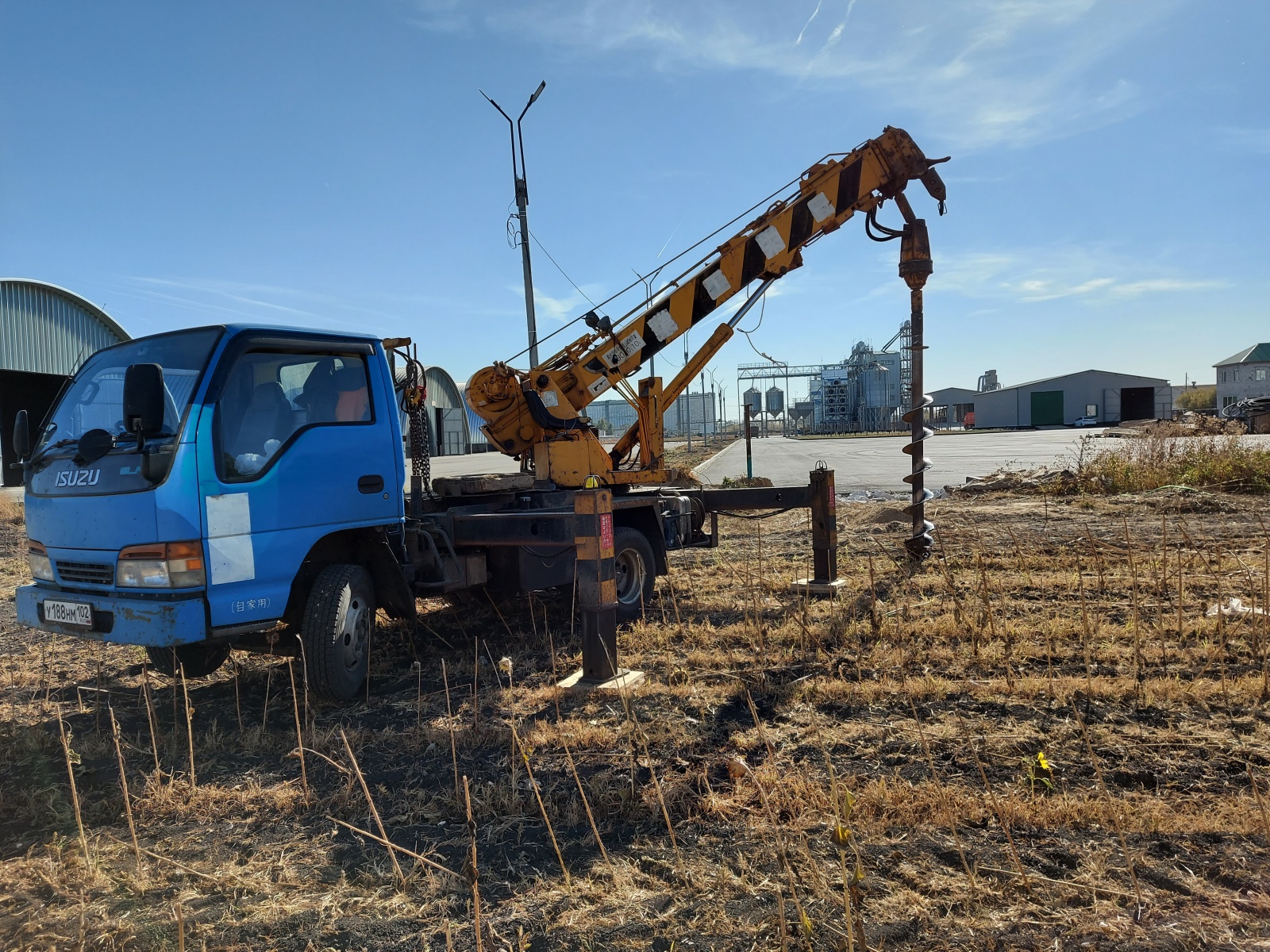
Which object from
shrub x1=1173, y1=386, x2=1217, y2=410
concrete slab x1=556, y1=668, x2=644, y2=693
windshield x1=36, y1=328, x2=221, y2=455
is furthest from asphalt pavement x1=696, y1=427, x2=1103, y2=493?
shrub x1=1173, y1=386, x2=1217, y2=410

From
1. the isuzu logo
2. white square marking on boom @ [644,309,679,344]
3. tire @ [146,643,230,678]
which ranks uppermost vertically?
white square marking on boom @ [644,309,679,344]

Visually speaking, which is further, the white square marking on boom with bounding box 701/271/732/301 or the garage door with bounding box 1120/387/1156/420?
the garage door with bounding box 1120/387/1156/420

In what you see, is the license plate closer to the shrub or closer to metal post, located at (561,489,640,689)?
metal post, located at (561,489,640,689)

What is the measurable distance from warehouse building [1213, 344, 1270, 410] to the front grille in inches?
3048

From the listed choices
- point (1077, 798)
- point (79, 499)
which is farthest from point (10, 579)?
point (1077, 798)

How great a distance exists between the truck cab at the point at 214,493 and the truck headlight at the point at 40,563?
1cm

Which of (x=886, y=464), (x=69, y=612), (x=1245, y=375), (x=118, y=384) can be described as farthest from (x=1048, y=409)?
(x=69, y=612)

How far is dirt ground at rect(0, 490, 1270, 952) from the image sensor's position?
2.53 meters

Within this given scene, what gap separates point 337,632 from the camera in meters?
4.66

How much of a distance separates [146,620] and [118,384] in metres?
1.53

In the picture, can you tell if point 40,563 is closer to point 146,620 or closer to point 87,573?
point 87,573

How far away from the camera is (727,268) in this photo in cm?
777

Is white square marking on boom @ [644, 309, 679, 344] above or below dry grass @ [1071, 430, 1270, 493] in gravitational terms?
above

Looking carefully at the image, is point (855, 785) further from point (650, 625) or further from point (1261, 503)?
point (1261, 503)
